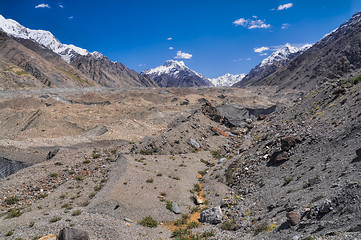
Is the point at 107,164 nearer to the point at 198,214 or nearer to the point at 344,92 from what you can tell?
the point at 198,214

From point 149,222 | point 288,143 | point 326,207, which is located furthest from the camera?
point 288,143

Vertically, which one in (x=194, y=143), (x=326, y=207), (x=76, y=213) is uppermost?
(x=194, y=143)

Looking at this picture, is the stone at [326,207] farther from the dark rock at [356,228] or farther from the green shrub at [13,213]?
the green shrub at [13,213]

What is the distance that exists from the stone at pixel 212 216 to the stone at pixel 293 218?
3889 millimetres

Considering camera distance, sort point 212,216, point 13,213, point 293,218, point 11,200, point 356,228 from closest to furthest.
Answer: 1. point 356,228
2. point 293,218
3. point 212,216
4. point 13,213
5. point 11,200

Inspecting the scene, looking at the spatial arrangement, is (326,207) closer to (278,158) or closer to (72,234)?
(278,158)

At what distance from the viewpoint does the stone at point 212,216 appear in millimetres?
11578

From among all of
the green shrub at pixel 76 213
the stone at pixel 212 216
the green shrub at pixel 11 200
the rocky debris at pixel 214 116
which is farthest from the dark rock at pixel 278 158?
the rocky debris at pixel 214 116

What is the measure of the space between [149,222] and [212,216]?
3.28 meters

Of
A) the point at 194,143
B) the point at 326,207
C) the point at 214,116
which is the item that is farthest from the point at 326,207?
the point at 214,116

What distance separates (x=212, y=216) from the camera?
463 inches

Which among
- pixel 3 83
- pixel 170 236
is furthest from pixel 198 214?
pixel 3 83

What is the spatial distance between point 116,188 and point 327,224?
1096cm

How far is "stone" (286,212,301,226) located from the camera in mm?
8336
